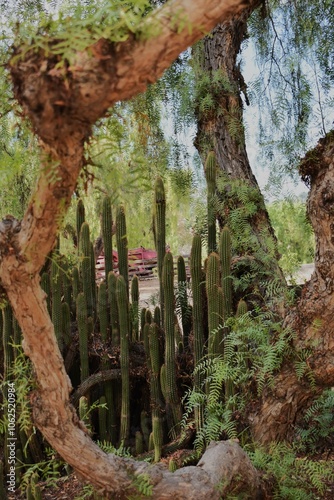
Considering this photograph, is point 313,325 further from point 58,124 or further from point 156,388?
point 58,124

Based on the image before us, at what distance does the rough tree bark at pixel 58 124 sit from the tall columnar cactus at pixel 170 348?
1788mm

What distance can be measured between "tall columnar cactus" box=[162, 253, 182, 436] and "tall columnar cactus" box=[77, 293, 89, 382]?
0.61 meters

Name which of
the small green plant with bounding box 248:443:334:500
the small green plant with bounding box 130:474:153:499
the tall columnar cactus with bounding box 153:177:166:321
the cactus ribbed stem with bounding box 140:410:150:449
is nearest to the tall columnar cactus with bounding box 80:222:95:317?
the tall columnar cactus with bounding box 153:177:166:321

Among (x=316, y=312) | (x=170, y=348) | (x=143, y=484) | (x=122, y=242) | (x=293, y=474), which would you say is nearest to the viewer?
(x=143, y=484)

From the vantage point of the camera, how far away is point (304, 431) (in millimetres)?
3977

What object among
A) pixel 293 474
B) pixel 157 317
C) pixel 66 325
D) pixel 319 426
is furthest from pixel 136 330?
pixel 293 474

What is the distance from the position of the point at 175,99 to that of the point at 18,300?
12.3 feet

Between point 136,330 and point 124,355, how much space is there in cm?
50

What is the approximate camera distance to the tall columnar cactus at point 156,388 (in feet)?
12.8

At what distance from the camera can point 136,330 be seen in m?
4.63

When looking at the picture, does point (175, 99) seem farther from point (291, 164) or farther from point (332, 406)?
point (332, 406)

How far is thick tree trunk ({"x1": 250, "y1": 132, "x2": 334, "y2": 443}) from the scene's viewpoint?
323 cm

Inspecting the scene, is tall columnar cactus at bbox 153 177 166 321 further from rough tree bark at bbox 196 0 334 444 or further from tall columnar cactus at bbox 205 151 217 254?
rough tree bark at bbox 196 0 334 444

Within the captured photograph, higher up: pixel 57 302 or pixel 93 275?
pixel 93 275
